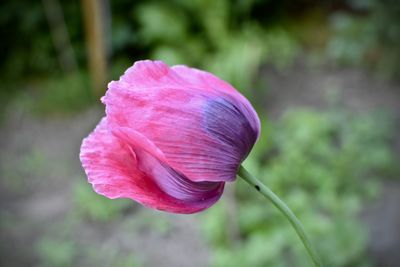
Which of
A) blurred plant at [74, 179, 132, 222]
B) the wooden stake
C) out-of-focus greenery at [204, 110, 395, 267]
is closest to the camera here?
out-of-focus greenery at [204, 110, 395, 267]

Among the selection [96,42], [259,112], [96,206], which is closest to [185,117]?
[96,206]

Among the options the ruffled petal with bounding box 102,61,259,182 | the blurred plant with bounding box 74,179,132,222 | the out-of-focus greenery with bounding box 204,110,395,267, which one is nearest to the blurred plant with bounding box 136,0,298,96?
the out-of-focus greenery with bounding box 204,110,395,267

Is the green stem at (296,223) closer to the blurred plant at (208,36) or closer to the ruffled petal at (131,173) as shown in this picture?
the ruffled petal at (131,173)

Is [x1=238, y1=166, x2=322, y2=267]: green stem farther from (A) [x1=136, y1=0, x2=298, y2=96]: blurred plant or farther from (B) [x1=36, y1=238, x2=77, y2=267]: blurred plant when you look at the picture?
(A) [x1=136, y1=0, x2=298, y2=96]: blurred plant

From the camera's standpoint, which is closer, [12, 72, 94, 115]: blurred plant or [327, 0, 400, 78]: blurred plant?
[327, 0, 400, 78]: blurred plant

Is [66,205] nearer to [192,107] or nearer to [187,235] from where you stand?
[187,235]

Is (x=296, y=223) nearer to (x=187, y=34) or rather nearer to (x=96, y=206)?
(x=96, y=206)

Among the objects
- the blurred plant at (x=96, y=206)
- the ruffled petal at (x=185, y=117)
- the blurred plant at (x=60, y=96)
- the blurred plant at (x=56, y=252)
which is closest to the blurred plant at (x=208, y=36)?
the blurred plant at (x=60, y=96)
